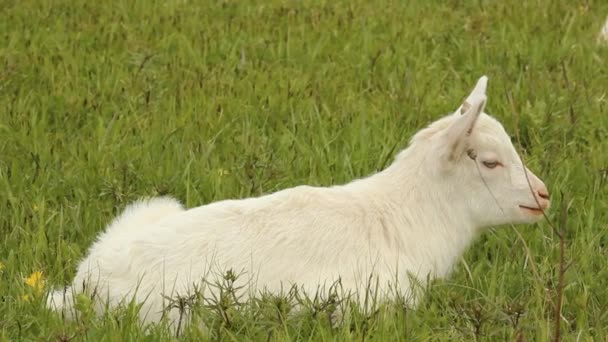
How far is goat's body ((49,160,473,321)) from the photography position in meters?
4.38

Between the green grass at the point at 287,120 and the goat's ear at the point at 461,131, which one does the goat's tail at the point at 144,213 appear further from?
the goat's ear at the point at 461,131

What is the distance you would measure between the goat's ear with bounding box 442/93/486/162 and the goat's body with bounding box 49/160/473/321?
0.77ft

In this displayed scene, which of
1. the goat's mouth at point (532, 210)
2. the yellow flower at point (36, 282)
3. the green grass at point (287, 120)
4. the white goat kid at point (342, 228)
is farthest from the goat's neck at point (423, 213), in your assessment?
the yellow flower at point (36, 282)

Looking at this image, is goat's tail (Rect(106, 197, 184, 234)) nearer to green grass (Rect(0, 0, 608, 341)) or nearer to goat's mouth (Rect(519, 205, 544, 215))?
green grass (Rect(0, 0, 608, 341))

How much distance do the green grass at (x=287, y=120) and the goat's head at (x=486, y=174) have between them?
0.77 feet

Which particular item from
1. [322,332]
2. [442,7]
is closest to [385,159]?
[322,332]

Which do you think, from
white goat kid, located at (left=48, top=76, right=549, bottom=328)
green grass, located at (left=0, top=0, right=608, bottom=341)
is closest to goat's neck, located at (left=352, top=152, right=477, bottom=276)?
white goat kid, located at (left=48, top=76, right=549, bottom=328)

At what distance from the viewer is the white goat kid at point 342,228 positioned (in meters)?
4.41

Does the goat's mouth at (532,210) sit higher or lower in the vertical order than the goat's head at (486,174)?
lower

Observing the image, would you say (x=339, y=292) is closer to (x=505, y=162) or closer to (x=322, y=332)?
(x=322, y=332)

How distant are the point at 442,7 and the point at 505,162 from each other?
16.1 feet

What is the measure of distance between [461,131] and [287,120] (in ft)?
7.63

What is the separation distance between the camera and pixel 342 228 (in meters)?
4.66

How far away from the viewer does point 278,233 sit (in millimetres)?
4531
